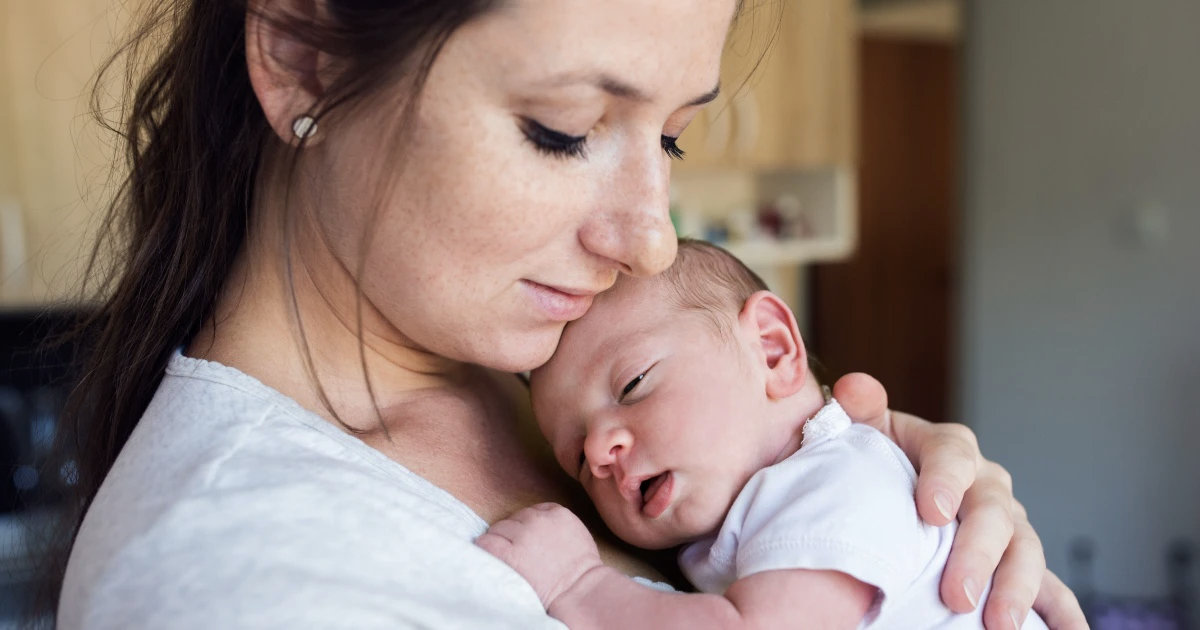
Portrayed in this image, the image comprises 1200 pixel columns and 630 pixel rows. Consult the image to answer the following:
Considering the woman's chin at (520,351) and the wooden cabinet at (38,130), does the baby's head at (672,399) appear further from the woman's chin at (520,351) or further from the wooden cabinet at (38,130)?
the wooden cabinet at (38,130)

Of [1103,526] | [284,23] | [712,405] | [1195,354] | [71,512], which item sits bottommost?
[1103,526]

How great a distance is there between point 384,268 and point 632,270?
200mm

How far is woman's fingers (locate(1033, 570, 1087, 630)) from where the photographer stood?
106cm

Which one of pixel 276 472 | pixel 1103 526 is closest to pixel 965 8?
pixel 1103 526

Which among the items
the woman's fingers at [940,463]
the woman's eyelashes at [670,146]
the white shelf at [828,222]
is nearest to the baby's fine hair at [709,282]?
the woman's eyelashes at [670,146]

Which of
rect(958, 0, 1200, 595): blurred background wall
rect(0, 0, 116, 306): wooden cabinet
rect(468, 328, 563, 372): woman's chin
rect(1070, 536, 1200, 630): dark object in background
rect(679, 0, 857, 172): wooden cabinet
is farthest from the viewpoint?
rect(958, 0, 1200, 595): blurred background wall

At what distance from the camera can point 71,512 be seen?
3.60ft

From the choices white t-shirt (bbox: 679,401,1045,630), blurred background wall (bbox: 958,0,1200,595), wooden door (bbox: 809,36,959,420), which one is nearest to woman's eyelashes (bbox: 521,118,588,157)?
white t-shirt (bbox: 679,401,1045,630)

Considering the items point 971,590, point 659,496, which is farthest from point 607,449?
point 971,590

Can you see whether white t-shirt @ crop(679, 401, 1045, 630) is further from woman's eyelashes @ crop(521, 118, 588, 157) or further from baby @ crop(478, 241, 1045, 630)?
woman's eyelashes @ crop(521, 118, 588, 157)

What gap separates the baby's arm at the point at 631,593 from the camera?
81 centimetres

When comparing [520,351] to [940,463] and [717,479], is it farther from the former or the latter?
[940,463]

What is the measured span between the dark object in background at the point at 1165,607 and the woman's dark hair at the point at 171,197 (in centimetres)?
394

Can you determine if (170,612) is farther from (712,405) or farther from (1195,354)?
(1195,354)
